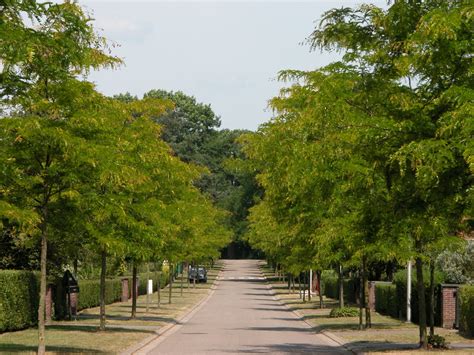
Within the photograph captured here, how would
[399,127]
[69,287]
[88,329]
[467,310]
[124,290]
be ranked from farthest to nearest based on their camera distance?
[124,290], [69,287], [88,329], [467,310], [399,127]

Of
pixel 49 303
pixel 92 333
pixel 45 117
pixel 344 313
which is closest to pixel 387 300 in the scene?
pixel 344 313

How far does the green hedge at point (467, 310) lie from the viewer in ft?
91.5

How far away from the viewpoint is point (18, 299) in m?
28.1

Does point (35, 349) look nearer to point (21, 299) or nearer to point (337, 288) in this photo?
point (21, 299)

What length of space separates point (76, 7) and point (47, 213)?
4.56m

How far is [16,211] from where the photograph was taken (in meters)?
16.1

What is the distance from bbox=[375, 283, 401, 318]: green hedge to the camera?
3972cm

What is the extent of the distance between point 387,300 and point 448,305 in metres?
9.64

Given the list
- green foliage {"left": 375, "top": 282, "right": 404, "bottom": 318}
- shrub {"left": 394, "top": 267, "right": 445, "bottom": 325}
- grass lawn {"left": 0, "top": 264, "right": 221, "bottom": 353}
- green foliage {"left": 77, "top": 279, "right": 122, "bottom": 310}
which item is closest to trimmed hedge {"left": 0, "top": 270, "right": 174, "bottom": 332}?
grass lawn {"left": 0, "top": 264, "right": 221, "bottom": 353}

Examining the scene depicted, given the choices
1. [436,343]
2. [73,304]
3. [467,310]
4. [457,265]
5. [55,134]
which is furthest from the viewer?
[457,265]

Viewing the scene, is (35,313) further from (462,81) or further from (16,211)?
(462,81)

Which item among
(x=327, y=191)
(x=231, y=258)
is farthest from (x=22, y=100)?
(x=231, y=258)

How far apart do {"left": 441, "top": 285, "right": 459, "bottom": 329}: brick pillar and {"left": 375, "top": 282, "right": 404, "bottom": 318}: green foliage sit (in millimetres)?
5995

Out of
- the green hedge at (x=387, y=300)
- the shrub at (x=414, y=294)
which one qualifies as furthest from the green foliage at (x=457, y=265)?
the green hedge at (x=387, y=300)
